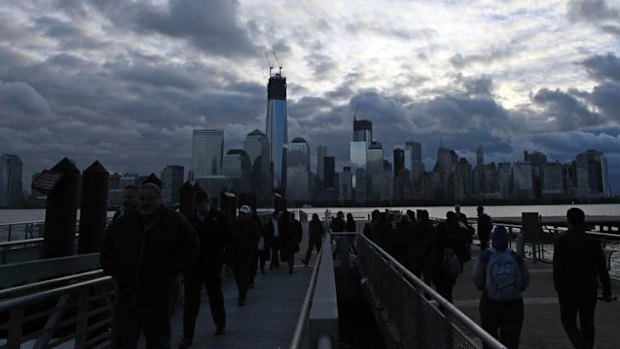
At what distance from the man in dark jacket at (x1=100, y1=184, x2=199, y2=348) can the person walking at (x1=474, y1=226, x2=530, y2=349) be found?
2.97 meters

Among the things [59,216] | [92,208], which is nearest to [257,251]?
[92,208]

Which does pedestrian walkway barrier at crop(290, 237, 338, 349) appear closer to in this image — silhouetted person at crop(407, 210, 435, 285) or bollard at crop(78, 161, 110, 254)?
bollard at crop(78, 161, 110, 254)

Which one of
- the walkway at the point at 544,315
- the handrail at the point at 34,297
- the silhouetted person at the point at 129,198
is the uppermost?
the silhouetted person at the point at 129,198

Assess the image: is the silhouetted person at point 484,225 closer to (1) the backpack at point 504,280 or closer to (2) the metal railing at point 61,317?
(1) the backpack at point 504,280

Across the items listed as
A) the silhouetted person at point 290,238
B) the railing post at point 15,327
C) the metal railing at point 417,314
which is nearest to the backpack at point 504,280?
the metal railing at point 417,314

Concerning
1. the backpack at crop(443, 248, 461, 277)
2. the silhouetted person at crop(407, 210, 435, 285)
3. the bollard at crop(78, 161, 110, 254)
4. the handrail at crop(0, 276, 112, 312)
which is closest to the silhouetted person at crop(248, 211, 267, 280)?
the bollard at crop(78, 161, 110, 254)

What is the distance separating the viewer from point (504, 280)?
461 cm

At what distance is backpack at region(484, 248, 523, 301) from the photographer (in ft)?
15.1

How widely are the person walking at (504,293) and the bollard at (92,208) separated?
228 inches

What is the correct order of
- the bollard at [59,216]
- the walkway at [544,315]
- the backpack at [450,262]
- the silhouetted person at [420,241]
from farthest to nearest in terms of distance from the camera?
the silhouetted person at [420,241]
the backpack at [450,262]
the bollard at [59,216]
the walkway at [544,315]

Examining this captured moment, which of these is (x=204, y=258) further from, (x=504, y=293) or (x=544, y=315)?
(x=544, y=315)

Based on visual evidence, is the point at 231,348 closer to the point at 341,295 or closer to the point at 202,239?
the point at 202,239

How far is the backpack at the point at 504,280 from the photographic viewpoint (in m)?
4.61

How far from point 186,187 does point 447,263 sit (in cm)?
679
